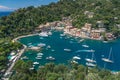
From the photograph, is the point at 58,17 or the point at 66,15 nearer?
the point at 58,17

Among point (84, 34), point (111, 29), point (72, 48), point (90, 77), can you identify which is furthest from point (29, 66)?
point (111, 29)

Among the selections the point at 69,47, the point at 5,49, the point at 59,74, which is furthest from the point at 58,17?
the point at 59,74

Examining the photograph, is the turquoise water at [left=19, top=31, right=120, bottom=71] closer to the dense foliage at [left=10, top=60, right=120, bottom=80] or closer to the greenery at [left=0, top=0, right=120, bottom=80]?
the greenery at [left=0, top=0, right=120, bottom=80]

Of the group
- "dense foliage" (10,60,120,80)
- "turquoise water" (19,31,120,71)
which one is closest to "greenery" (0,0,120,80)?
"turquoise water" (19,31,120,71)

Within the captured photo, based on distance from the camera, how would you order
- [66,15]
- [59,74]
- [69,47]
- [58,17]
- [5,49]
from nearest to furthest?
1. [59,74]
2. [5,49]
3. [69,47]
4. [58,17]
5. [66,15]

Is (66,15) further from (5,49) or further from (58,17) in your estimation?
(5,49)

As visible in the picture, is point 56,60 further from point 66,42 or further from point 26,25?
point 26,25

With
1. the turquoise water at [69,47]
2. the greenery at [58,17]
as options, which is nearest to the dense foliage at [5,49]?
the greenery at [58,17]
